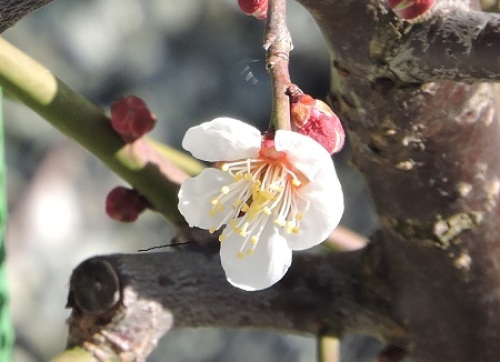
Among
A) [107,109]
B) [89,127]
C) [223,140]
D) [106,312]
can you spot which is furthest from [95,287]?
[107,109]

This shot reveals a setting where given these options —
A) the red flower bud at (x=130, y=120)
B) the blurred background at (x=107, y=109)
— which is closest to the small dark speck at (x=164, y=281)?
the red flower bud at (x=130, y=120)

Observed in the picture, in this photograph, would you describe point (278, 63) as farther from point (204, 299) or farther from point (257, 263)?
point (204, 299)

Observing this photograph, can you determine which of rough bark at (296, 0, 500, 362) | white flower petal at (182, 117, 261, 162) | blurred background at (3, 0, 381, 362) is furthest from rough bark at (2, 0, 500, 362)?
blurred background at (3, 0, 381, 362)

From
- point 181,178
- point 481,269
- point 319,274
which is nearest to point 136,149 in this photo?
point 181,178

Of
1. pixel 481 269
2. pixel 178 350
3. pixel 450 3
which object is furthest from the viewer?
pixel 178 350

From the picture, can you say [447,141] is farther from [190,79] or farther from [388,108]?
[190,79]

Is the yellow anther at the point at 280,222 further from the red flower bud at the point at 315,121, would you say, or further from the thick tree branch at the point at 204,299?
the thick tree branch at the point at 204,299

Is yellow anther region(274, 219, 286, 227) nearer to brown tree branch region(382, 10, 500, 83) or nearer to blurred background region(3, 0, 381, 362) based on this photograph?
brown tree branch region(382, 10, 500, 83)
